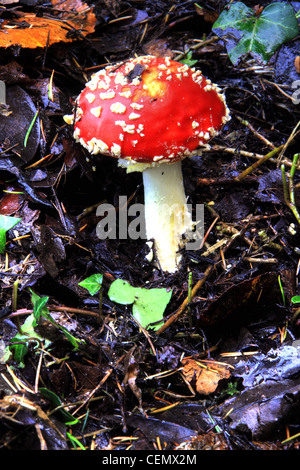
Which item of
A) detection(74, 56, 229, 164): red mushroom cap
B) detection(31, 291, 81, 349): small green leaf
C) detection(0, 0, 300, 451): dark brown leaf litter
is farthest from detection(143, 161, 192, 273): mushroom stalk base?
detection(31, 291, 81, 349): small green leaf

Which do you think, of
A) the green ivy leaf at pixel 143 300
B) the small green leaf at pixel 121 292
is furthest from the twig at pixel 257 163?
the small green leaf at pixel 121 292

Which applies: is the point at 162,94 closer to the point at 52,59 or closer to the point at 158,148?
the point at 158,148

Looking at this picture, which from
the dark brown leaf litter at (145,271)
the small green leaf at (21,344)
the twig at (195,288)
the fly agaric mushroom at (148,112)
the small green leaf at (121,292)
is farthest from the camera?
the small green leaf at (121,292)

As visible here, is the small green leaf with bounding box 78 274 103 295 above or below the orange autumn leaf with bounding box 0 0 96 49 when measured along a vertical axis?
below

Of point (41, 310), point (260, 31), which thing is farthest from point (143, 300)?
point (260, 31)

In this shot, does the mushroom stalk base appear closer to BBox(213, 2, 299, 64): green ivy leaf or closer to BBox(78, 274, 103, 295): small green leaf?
BBox(78, 274, 103, 295): small green leaf

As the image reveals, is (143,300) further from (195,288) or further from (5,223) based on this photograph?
(5,223)

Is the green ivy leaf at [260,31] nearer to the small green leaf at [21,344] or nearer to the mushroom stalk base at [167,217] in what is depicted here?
the mushroom stalk base at [167,217]
